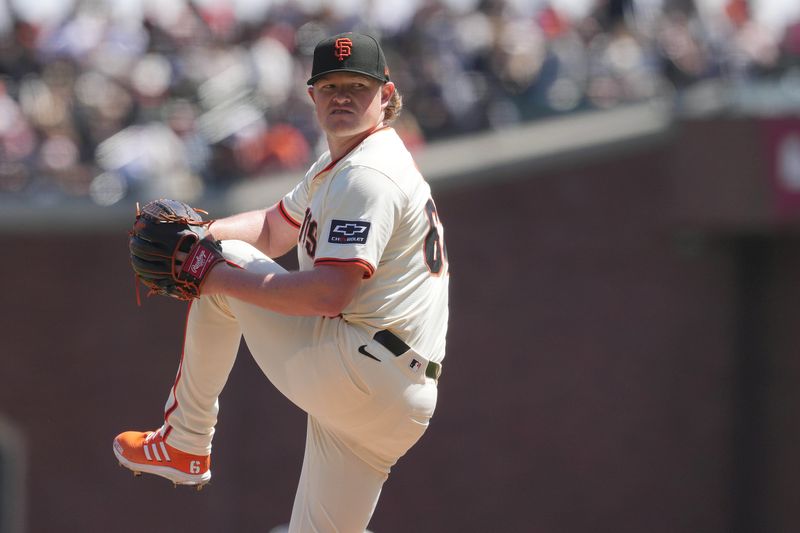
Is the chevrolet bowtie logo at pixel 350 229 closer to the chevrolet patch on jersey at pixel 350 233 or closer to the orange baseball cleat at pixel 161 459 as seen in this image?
the chevrolet patch on jersey at pixel 350 233

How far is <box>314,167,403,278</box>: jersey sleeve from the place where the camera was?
161 inches

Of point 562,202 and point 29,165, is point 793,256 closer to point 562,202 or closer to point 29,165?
point 562,202

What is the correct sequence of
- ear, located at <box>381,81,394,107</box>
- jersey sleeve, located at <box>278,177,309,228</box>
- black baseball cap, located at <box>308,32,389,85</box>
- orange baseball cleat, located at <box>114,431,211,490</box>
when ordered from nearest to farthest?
1. black baseball cap, located at <box>308,32,389,85</box>
2. ear, located at <box>381,81,394,107</box>
3. orange baseball cleat, located at <box>114,431,211,490</box>
4. jersey sleeve, located at <box>278,177,309,228</box>

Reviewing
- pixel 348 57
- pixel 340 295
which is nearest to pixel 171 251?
pixel 340 295

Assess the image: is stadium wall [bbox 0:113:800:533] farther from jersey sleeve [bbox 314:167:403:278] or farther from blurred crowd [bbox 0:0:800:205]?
jersey sleeve [bbox 314:167:403:278]

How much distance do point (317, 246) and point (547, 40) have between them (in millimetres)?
8728

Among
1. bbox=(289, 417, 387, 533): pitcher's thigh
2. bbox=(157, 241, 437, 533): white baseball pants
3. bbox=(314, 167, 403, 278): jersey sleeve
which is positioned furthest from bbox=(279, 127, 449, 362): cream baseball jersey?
bbox=(289, 417, 387, 533): pitcher's thigh

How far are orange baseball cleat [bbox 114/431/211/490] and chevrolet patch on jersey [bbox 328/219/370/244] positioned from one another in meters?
1.10

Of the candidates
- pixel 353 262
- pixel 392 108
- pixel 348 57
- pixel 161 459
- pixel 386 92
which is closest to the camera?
pixel 353 262

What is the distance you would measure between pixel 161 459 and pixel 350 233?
121 cm

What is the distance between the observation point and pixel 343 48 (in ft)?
13.9

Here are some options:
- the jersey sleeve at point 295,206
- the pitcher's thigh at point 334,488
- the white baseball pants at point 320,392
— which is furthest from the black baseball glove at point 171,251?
the pitcher's thigh at point 334,488

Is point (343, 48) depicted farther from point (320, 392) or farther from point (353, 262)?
point (320, 392)

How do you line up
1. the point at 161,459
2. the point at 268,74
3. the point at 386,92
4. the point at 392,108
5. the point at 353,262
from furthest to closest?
the point at 268,74 → the point at 161,459 → the point at 392,108 → the point at 386,92 → the point at 353,262
